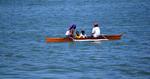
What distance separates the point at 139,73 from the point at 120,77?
1768mm

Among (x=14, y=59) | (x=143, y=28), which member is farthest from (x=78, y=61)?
(x=143, y=28)

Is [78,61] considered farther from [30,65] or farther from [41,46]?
[41,46]

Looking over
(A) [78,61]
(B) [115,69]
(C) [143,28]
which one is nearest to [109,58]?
(A) [78,61]

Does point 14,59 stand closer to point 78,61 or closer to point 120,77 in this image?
point 78,61

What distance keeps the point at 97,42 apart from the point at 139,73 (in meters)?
13.8

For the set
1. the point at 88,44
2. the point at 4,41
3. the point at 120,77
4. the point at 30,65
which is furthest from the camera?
the point at 4,41

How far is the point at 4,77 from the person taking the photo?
3002 cm

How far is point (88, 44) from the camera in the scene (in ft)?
142

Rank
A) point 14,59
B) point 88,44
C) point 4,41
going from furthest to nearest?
point 4,41, point 88,44, point 14,59

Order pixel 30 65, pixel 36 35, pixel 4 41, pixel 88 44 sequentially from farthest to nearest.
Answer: pixel 36 35 < pixel 4 41 < pixel 88 44 < pixel 30 65

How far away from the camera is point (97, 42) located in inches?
1730

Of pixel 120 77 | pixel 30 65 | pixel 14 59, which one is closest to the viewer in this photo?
pixel 120 77

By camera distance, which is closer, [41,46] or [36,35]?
[41,46]

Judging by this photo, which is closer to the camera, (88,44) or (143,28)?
(88,44)
